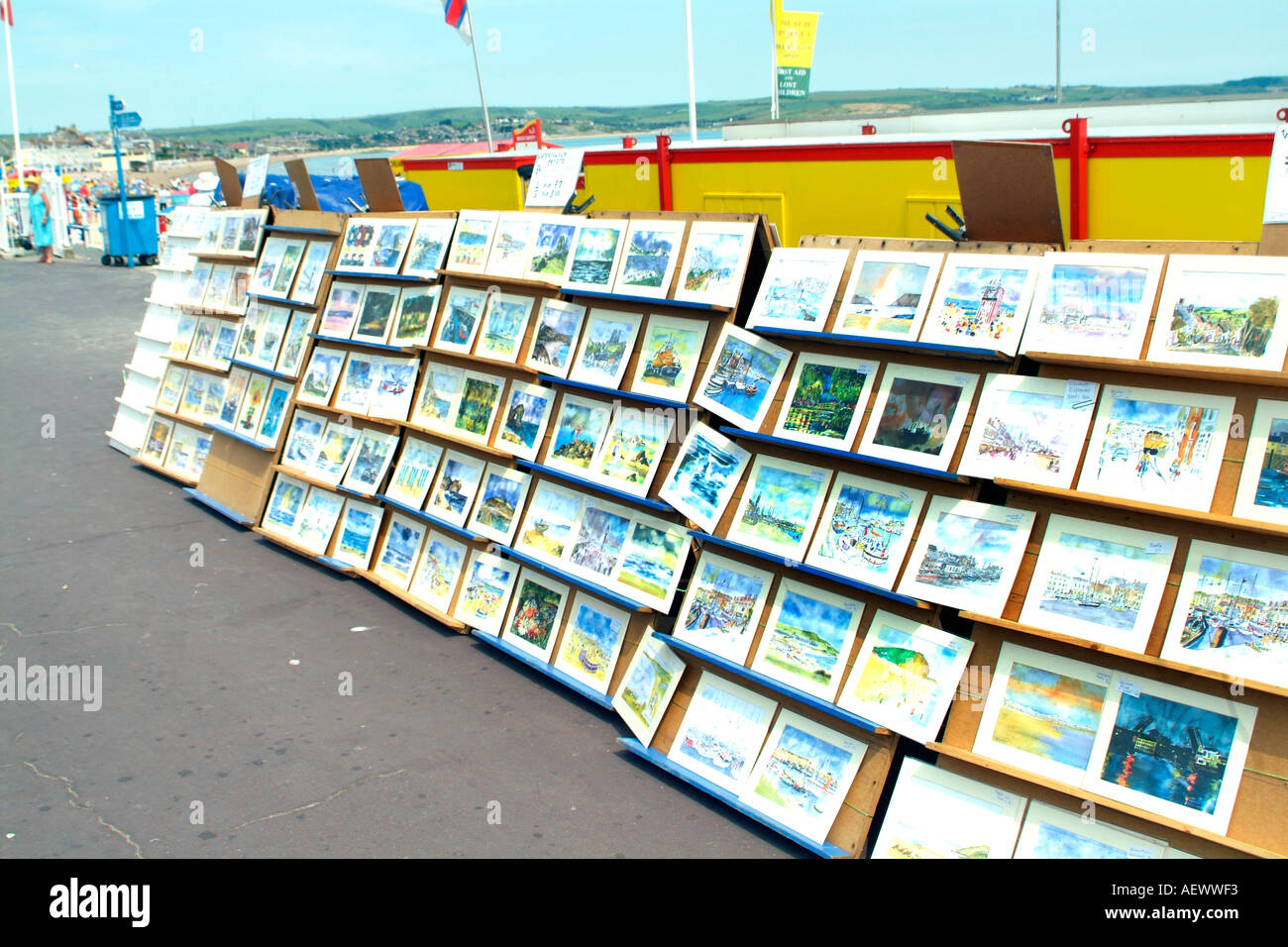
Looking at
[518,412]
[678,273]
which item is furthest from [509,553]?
[678,273]

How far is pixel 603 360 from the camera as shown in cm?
635

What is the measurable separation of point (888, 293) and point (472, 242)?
373 cm

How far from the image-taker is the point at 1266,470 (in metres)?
3.70

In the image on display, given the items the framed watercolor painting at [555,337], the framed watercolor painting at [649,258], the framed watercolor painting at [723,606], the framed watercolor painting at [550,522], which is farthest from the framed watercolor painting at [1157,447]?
the framed watercolor painting at [555,337]

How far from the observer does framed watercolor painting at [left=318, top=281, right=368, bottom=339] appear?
8719 millimetres

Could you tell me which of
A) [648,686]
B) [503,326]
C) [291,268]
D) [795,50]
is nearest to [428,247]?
[503,326]

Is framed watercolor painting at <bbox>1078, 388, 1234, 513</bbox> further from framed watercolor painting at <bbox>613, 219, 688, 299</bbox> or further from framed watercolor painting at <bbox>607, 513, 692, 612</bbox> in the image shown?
framed watercolor painting at <bbox>613, 219, 688, 299</bbox>

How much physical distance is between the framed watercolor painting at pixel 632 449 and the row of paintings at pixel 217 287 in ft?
18.9

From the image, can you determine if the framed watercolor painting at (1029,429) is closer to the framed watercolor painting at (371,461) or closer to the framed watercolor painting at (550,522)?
the framed watercolor painting at (550,522)

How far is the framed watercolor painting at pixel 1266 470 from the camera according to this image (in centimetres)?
365

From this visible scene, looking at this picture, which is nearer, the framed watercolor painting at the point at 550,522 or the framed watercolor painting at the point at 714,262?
the framed watercolor painting at the point at 714,262

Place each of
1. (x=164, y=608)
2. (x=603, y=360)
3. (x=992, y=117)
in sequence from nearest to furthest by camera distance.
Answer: (x=603, y=360) → (x=164, y=608) → (x=992, y=117)
